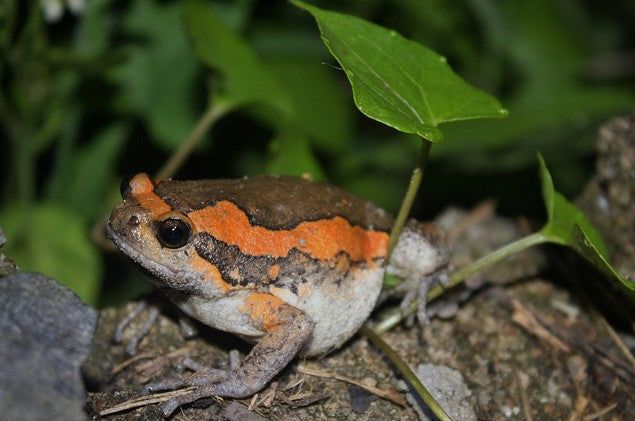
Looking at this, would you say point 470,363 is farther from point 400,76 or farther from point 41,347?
point 41,347

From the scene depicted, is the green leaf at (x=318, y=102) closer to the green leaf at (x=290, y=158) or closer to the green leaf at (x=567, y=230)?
the green leaf at (x=290, y=158)

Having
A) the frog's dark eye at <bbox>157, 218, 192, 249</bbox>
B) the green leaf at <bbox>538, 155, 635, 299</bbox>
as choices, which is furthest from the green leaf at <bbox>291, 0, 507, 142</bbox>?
the frog's dark eye at <bbox>157, 218, 192, 249</bbox>

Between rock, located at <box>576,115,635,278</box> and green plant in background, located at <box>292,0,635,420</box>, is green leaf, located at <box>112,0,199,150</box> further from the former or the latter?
rock, located at <box>576,115,635,278</box>

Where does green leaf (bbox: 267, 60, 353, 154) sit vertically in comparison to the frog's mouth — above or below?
A: below

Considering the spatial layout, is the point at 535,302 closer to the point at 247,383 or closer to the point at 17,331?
the point at 247,383

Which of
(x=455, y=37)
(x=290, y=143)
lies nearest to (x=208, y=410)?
(x=290, y=143)

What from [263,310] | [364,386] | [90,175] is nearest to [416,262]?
[364,386]
